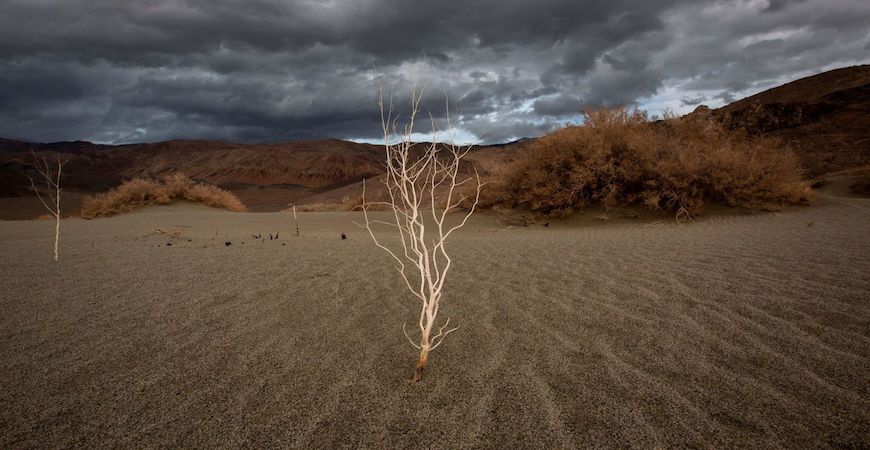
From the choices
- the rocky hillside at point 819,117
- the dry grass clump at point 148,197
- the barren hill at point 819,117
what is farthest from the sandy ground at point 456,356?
the barren hill at point 819,117

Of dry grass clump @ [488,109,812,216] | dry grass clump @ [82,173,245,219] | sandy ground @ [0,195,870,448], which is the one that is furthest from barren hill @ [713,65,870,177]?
dry grass clump @ [82,173,245,219]

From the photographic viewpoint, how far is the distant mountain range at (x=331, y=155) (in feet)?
51.4

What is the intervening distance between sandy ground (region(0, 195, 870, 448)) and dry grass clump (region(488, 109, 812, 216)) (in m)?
4.31

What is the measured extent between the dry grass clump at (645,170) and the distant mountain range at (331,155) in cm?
147

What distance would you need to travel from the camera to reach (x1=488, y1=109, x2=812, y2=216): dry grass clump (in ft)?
28.9

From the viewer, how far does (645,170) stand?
30.7 feet

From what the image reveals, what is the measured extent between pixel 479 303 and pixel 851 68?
25.7 meters

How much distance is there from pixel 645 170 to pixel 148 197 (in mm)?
16529

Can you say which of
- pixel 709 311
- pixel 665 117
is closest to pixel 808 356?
pixel 709 311

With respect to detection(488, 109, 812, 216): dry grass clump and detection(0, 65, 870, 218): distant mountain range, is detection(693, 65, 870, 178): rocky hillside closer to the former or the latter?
detection(0, 65, 870, 218): distant mountain range

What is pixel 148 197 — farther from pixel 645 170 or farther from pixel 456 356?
pixel 456 356

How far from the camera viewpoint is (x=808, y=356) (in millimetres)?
2215

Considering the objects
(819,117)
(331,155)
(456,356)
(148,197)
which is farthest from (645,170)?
(331,155)

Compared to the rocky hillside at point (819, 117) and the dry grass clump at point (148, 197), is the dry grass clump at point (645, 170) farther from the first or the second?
the dry grass clump at point (148, 197)
